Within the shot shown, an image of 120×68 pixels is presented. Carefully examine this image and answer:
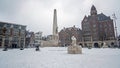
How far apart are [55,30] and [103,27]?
29.7 meters

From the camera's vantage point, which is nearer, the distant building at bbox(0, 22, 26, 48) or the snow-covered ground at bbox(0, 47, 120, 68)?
the snow-covered ground at bbox(0, 47, 120, 68)

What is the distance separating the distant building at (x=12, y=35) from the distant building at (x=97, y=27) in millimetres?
A: 38208

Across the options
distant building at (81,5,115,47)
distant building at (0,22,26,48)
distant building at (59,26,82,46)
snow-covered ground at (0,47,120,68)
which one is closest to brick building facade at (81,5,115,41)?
distant building at (81,5,115,47)

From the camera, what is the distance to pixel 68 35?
80750 millimetres

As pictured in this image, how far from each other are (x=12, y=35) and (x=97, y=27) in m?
48.3

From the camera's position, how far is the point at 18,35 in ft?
211

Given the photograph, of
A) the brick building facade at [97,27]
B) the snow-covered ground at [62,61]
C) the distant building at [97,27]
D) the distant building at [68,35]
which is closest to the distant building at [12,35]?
the distant building at [68,35]

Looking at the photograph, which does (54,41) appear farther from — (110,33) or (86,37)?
(110,33)

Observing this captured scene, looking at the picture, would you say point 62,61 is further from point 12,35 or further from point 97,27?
point 97,27

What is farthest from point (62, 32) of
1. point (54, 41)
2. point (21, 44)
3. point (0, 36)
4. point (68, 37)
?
point (0, 36)

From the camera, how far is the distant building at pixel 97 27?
212 ft

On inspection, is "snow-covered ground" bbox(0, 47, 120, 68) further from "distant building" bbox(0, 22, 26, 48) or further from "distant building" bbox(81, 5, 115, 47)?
"distant building" bbox(81, 5, 115, 47)

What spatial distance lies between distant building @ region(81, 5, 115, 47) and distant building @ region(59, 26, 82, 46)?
4411 millimetres

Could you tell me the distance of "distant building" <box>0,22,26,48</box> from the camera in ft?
189
